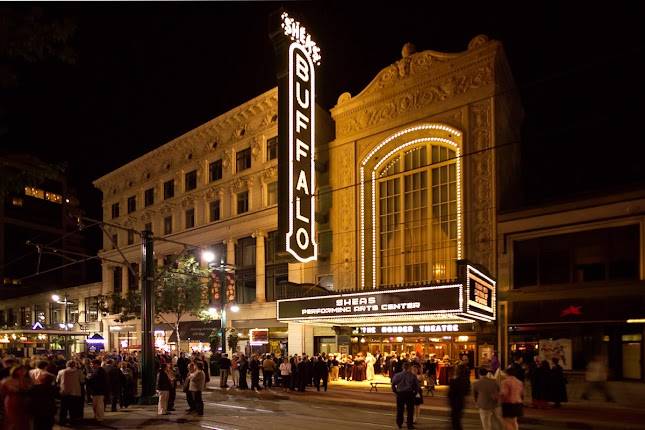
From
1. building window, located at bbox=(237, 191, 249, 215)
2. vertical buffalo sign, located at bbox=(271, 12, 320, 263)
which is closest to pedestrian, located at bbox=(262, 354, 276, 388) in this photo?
vertical buffalo sign, located at bbox=(271, 12, 320, 263)

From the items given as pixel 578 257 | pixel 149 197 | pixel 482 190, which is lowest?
pixel 578 257

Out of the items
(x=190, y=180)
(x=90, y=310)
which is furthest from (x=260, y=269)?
(x=90, y=310)

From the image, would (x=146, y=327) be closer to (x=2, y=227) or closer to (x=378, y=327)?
(x=378, y=327)

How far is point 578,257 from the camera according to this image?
25359mm

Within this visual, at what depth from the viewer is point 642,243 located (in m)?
23.3

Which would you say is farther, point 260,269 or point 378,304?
point 260,269

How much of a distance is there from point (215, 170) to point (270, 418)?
2904 centimetres

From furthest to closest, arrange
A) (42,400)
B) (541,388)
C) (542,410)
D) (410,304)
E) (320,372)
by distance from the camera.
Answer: (320,372)
(410,304)
(541,388)
(542,410)
(42,400)

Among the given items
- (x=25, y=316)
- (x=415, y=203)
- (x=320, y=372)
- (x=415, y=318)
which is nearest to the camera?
(x=320, y=372)

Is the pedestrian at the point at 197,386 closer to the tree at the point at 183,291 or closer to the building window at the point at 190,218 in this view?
the tree at the point at 183,291

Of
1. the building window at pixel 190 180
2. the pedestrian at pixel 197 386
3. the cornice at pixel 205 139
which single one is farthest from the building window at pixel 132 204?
the pedestrian at pixel 197 386

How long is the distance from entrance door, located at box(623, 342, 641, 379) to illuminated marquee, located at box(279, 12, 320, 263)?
14.8 m

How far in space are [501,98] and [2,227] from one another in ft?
A: 326

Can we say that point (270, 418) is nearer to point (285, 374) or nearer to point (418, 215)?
point (285, 374)
